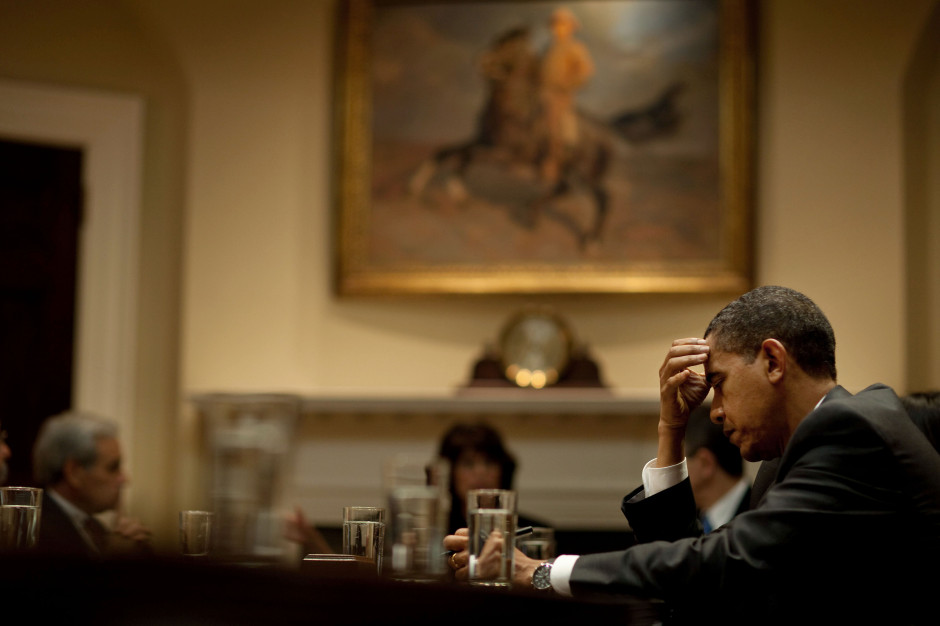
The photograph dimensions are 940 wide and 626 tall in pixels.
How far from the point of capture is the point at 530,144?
605cm

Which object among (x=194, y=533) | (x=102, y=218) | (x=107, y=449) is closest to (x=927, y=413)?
(x=194, y=533)

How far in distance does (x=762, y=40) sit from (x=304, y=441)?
323 centimetres

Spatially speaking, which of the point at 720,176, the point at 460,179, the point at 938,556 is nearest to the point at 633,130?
the point at 720,176

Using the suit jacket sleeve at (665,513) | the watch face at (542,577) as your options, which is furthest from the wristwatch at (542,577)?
the suit jacket sleeve at (665,513)

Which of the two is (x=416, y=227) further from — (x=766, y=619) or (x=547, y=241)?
(x=766, y=619)

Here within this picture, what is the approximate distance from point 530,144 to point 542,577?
4193mm

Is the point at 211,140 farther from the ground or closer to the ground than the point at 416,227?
farther from the ground

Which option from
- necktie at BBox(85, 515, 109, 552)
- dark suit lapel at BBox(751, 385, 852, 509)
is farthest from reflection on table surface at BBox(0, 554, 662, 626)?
necktie at BBox(85, 515, 109, 552)

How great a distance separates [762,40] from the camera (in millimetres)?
5961

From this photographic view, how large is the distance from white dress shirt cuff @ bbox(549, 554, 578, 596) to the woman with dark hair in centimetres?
237

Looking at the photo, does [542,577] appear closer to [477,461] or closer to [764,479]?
[764,479]

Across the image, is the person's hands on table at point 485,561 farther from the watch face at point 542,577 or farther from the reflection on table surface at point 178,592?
the reflection on table surface at point 178,592

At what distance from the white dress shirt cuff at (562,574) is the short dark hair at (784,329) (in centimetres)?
53

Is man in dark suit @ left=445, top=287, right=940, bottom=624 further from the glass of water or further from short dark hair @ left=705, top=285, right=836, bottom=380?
the glass of water
